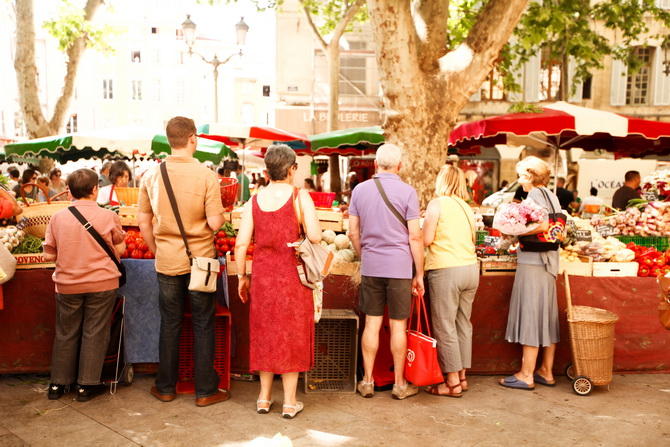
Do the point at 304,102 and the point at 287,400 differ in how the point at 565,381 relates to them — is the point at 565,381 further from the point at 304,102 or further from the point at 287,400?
the point at 304,102

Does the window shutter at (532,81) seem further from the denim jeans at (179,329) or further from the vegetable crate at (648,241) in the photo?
the denim jeans at (179,329)

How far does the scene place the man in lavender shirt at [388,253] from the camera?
4.50 metres

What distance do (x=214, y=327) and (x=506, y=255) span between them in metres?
2.59

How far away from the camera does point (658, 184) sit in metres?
6.25

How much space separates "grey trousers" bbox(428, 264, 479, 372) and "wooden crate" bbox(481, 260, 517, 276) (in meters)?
0.43

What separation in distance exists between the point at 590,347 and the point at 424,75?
122 inches

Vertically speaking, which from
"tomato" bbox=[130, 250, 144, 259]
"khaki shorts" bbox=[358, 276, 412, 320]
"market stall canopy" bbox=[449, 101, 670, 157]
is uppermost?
"market stall canopy" bbox=[449, 101, 670, 157]

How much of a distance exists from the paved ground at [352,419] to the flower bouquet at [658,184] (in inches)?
84.7

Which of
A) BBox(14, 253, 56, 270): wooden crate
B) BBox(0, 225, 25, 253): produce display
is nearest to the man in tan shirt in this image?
BBox(14, 253, 56, 270): wooden crate

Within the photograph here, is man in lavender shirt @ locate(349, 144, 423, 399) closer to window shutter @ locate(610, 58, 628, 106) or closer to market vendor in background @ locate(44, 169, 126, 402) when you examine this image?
market vendor in background @ locate(44, 169, 126, 402)

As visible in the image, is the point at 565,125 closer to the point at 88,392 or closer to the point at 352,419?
the point at 352,419

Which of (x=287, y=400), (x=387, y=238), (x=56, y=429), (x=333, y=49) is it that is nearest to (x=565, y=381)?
(x=387, y=238)

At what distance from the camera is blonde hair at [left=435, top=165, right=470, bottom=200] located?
4.74 meters

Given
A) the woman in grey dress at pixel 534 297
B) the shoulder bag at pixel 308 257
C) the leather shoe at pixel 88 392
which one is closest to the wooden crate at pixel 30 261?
the leather shoe at pixel 88 392
